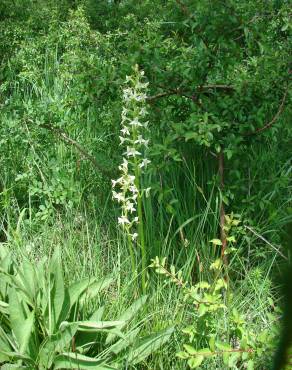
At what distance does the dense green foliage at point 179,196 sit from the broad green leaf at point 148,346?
0.03 ft

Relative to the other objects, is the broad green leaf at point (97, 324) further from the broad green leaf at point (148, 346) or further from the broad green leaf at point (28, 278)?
the broad green leaf at point (28, 278)

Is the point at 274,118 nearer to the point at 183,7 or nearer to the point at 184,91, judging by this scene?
the point at 184,91

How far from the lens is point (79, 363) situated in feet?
7.93

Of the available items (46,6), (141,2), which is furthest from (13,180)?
(46,6)

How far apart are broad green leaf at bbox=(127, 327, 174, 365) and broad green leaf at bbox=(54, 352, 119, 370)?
0.12 meters

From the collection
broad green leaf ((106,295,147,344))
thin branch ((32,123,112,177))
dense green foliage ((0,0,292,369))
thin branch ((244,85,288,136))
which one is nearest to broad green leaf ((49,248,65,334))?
dense green foliage ((0,0,292,369))

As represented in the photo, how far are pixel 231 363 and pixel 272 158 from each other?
182 cm

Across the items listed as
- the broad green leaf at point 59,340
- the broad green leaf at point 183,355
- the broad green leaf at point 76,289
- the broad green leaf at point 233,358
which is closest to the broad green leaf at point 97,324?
the broad green leaf at point 59,340

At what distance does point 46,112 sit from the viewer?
4.11 m

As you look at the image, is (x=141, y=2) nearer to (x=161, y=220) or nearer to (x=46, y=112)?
(x=46, y=112)

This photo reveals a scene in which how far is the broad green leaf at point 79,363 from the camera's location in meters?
2.40

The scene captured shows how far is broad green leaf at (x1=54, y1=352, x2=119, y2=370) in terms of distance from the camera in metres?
2.40

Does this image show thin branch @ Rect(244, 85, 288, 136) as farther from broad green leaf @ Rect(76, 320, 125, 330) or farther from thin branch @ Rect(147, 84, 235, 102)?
broad green leaf @ Rect(76, 320, 125, 330)

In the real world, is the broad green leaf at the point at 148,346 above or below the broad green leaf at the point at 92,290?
below
